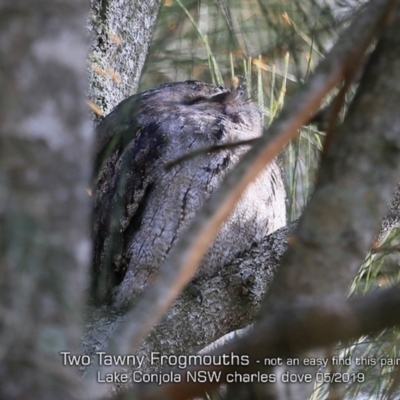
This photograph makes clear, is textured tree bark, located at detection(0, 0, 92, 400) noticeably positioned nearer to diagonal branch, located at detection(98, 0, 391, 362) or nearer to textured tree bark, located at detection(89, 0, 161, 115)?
diagonal branch, located at detection(98, 0, 391, 362)

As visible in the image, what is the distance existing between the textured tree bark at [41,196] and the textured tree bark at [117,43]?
1.43 metres

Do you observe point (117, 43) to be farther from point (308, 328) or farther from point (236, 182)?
point (308, 328)

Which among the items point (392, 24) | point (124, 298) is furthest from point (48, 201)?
point (124, 298)

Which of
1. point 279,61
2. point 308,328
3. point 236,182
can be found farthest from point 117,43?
point 308,328

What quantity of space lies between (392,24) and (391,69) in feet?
0.23

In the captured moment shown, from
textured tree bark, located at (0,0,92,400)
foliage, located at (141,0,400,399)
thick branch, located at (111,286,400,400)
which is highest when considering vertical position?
foliage, located at (141,0,400,399)

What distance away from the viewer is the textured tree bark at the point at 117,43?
83.4 inches

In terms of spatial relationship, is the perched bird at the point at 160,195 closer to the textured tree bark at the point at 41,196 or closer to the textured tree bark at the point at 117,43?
the textured tree bark at the point at 117,43

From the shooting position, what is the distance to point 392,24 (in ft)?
3.00

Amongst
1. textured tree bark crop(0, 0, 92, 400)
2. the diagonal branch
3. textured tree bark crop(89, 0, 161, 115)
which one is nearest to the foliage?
textured tree bark crop(89, 0, 161, 115)

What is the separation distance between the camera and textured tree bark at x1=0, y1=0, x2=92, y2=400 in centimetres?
59

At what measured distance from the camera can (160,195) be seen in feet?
6.14

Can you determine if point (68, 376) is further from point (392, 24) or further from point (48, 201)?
point (392, 24)

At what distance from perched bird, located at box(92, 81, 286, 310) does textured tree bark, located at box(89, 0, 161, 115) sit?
0.44 feet
